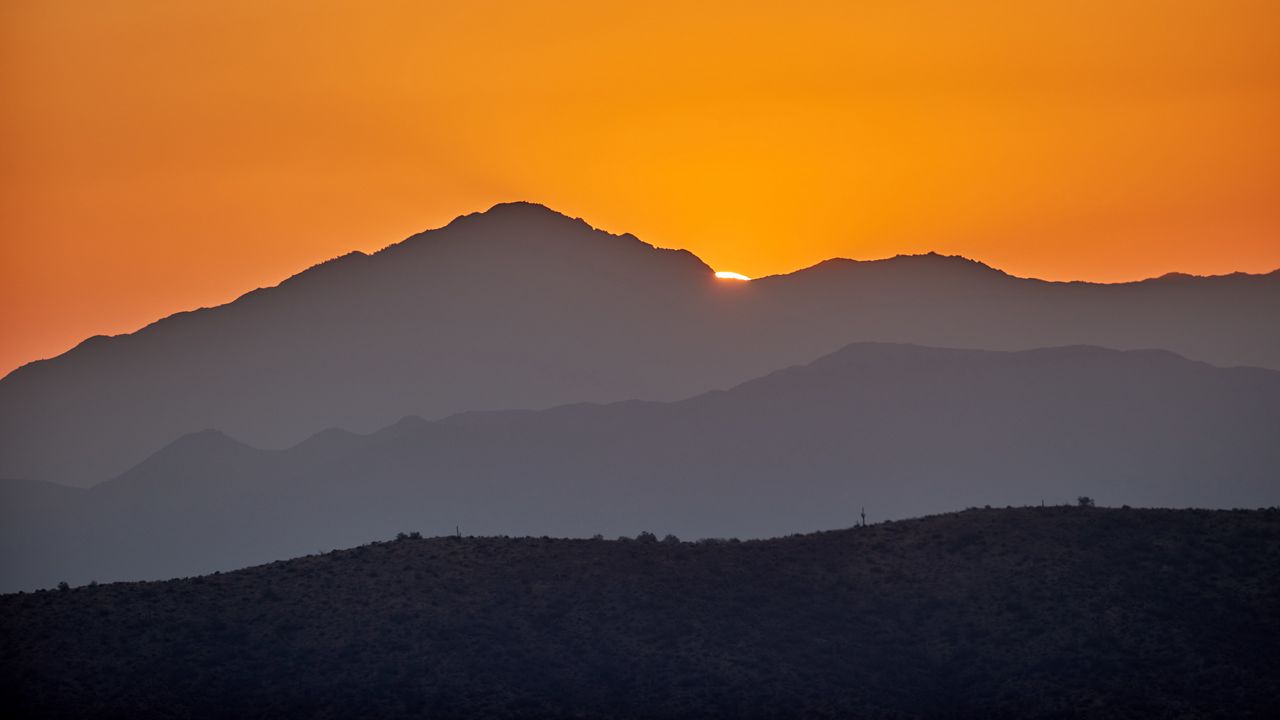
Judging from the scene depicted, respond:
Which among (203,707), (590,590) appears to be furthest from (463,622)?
(203,707)

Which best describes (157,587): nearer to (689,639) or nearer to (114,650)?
(114,650)

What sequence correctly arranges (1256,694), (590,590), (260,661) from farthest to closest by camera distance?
(590,590)
(260,661)
(1256,694)

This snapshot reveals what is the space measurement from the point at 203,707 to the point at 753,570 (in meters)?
28.1

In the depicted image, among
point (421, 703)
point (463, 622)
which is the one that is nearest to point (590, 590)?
point (463, 622)

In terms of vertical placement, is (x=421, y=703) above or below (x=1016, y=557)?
below

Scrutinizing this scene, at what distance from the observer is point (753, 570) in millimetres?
82938

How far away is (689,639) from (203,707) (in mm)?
21776

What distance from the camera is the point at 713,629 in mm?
76625

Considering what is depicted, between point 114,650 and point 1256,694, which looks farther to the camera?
point 114,650

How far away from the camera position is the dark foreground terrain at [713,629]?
69562 millimetres

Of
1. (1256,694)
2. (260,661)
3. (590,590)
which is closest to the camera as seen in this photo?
(1256,694)

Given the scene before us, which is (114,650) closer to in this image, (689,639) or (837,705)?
(689,639)

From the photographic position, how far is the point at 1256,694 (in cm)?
6694

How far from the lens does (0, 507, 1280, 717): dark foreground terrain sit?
69.6 metres
